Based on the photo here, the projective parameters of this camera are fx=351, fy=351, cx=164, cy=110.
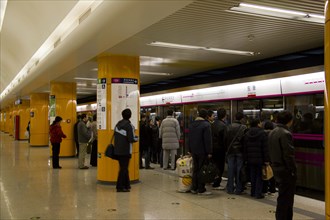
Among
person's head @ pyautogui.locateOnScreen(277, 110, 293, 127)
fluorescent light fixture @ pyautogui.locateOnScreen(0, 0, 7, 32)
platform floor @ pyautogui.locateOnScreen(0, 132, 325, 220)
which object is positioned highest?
fluorescent light fixture @ pyautogui.locateOnScreen(0, 0, 7, 32)

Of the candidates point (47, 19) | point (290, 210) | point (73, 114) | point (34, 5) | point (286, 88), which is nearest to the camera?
point (290, 210)

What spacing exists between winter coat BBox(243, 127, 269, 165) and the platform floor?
734 millimetres

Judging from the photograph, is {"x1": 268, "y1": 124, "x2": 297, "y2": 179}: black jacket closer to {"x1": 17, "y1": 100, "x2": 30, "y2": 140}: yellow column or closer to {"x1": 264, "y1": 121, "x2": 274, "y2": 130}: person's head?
{"x1": 264, "y1": 121, "x2": 274, "y2": 130}: person's head

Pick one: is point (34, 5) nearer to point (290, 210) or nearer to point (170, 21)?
point (170, 21)

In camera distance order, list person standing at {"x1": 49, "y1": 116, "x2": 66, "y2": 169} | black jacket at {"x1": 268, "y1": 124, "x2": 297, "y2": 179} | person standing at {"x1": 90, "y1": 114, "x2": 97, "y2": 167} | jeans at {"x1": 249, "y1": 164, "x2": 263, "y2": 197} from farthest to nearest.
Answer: person standing at {"x1": 90, "y1": 114, "x2": 97, "y2": 167} → person standing at {"x1": 49, "y1": 116, "x2": 66, "y2": 169} → jeans at {"x1": 249, "y1": 164, "x2": 263, "y2": 197} → black jacket at {"x1": 268, "y1": 124, "x2": 297, "y2": 179}

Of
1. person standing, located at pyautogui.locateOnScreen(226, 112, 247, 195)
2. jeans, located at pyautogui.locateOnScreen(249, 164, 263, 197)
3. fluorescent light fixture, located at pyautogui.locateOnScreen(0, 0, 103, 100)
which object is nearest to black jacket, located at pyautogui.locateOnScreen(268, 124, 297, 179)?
jeans, located at pyautogui.locateOnScreen(249, 164, 263, 197)

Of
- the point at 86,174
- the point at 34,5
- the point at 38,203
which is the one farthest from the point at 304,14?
the point at 86,174

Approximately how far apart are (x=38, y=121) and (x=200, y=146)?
1492cm

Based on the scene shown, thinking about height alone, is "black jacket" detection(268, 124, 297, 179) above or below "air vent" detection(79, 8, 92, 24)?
below

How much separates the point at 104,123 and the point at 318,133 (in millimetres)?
4502

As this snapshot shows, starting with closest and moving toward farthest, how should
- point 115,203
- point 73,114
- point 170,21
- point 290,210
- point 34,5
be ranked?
point 290,210, point 170,21, point 115,203, point 34,5, point 73,114

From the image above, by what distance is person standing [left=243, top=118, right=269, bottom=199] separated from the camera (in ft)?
21.1

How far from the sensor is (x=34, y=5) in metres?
8.17

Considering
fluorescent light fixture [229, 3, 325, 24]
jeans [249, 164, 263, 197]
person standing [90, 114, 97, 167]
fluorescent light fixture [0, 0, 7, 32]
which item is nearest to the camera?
fluorescent light fixture [229, 3, 325, 24]
